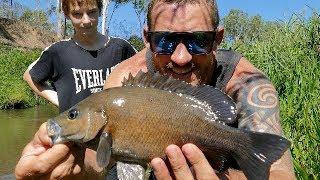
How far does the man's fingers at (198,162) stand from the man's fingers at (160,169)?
0.44 feet

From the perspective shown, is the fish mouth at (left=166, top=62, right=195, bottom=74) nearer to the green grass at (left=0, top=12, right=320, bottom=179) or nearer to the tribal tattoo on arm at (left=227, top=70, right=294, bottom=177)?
the tribal tattoo on arm at (left=227, top=70, right=294, bottom=177)

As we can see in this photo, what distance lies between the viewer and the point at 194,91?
112 inches

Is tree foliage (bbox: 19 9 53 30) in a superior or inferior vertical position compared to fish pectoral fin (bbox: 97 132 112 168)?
inferior

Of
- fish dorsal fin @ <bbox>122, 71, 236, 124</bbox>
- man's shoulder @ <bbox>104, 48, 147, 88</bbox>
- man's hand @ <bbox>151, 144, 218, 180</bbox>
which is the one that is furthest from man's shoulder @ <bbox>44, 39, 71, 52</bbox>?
man's hand @ <bbox>151, 144, 218, 180</bbox>

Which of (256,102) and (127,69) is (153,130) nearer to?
(256,102)

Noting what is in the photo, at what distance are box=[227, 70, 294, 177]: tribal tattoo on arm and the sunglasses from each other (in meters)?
0.34

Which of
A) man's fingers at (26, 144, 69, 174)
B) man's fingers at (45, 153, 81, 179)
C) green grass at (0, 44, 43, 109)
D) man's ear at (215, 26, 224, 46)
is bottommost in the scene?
green grass at (0, 44, 43, 109)

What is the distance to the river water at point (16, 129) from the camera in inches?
575

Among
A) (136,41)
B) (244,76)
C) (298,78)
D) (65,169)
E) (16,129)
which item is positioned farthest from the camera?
(136,41)

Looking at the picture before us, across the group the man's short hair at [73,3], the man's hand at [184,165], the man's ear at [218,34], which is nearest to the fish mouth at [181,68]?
the man's ear at [218,34]

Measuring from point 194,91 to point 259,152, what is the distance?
472mm

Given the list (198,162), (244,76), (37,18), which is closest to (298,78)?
(244,76)

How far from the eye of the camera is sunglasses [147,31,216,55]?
3.28 meters

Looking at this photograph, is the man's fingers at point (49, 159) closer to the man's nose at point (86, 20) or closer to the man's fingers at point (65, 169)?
the man's fingers at point (65, 169)
